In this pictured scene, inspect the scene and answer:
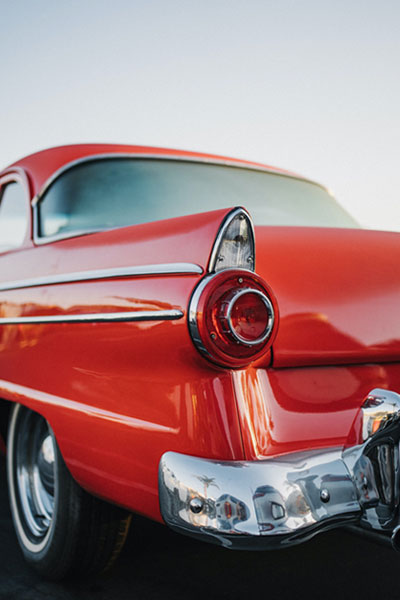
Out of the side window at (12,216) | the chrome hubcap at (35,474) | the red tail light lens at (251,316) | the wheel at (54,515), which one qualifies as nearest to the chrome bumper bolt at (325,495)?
the red tail light lens at (251,316)

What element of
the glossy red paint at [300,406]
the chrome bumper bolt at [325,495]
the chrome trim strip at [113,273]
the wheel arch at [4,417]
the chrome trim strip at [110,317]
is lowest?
the wheel arch at [4,417]

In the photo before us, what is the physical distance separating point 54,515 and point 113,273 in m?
0.93

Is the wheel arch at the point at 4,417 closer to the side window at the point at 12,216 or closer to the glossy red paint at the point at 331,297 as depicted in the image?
the side window at the point at 12,216

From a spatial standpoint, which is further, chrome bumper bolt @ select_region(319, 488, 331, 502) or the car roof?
the car roof

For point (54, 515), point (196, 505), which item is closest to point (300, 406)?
point (196, 505)

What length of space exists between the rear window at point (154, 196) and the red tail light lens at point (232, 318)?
99 centimetres

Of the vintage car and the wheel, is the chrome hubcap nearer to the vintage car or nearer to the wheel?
the wheel

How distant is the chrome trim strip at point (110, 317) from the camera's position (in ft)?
5.52

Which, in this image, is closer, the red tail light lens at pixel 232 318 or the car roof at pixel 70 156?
the red tail light lens at pixel 232 318

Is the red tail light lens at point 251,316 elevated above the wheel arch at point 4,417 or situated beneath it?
elevated above

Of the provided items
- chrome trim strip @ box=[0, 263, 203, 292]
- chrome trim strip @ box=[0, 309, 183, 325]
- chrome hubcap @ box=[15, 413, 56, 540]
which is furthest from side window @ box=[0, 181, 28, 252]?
chrome hubcap @ box=[15, 413, 56, 540]

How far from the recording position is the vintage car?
1530 millimetres

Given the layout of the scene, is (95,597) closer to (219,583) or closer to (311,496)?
(219,583)

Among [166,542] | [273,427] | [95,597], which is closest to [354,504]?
[273,427]
